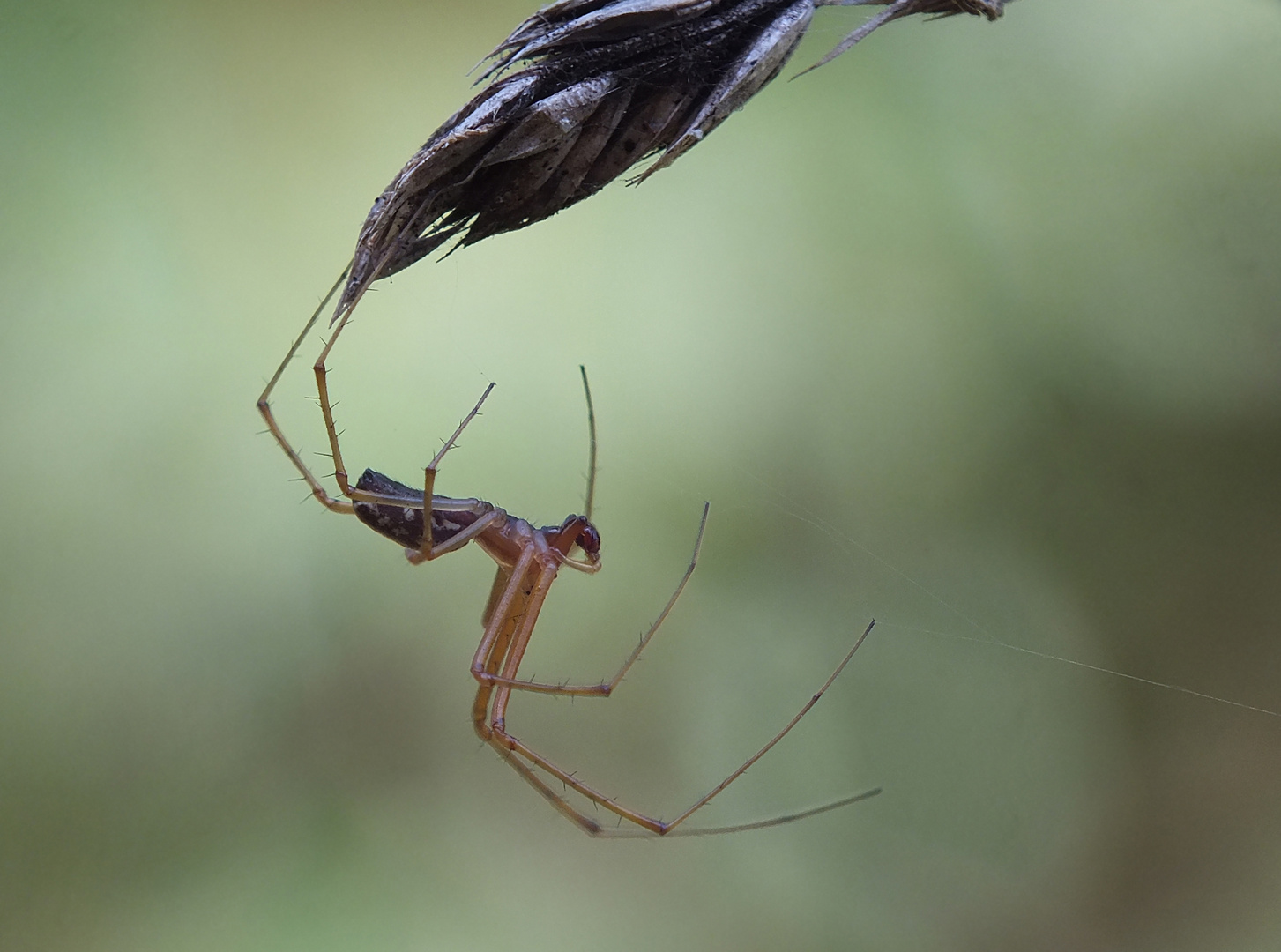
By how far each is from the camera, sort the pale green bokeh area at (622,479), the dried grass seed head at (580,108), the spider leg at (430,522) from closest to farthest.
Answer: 1. the dried grass seed head at (580,108)
2. the spider leg at (430,522)
3. the pale green bokeh area at (622,479)

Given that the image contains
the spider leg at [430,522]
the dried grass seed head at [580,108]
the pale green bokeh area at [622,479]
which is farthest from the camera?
the pale green bokeh area at [622,479]

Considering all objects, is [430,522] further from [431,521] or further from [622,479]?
[622,479]

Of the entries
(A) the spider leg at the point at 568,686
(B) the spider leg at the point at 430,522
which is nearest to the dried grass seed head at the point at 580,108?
(B) the spider leg at the point at 430,522

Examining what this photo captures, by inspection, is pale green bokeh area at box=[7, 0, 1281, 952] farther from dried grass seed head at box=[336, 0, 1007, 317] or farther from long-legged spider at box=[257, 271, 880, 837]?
dried grass seed head at box=[336, 0, 1007, 317]

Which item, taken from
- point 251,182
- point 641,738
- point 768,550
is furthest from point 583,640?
point 251,182

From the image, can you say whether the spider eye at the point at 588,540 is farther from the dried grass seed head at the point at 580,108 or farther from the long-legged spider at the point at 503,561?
the dried grass seed head at the point at 580,108

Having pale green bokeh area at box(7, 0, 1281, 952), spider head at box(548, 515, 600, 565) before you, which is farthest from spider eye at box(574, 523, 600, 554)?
pale green bokeh area at box(7, 0, 1281, 952)

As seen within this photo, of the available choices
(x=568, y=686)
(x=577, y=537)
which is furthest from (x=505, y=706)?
(x=577, y=537)

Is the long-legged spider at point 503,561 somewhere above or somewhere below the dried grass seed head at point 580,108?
below

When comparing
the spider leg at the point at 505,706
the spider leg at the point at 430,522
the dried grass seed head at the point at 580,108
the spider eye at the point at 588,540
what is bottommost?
the spider leg at the point at 505,706
